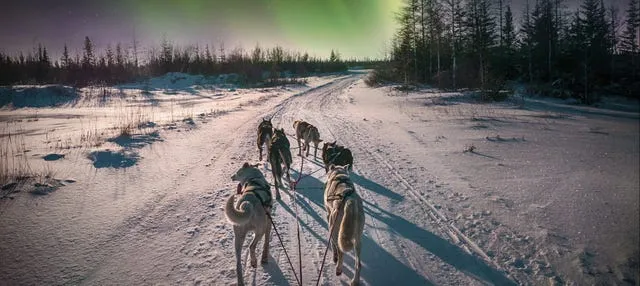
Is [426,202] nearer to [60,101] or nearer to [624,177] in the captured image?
[624,177]

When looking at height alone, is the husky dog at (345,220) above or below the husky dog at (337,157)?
below

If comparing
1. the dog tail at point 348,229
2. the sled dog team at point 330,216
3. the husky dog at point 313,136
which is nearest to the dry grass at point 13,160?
the sled dog team at point 330,216

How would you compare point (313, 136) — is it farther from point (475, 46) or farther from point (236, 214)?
point (475, 46)

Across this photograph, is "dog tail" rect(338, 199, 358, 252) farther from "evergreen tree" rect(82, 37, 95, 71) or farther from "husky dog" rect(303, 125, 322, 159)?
"evergreen tree" rect(82, 37, 95, 71)

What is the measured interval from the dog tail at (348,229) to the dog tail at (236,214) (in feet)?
3.48

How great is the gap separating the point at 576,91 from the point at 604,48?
1.14 m

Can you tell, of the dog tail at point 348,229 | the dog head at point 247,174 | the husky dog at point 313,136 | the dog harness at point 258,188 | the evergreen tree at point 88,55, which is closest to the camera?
the dog tail at point 348,229

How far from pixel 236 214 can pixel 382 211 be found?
302cm

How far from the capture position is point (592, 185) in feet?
19.5

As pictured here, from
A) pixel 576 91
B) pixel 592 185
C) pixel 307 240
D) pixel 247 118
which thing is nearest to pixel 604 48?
pixel 576 91

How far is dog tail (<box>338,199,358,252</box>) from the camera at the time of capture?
11.1ft

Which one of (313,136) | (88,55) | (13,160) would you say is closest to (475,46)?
(313,136)

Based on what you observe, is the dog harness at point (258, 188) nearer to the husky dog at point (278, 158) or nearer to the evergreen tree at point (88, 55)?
the husky dog at point (278, 158)

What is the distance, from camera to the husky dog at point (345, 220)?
341 centimetres
